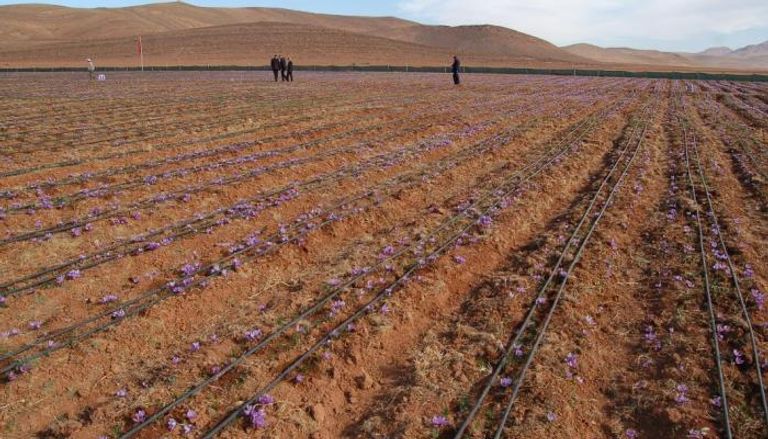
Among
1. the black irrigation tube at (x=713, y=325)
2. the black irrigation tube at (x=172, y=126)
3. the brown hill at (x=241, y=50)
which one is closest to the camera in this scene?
the black irrigation tube at (x=713, y=325)

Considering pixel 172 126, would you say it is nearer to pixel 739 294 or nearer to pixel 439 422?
pixel 439 422

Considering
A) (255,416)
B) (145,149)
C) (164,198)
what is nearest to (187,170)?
(164,198)

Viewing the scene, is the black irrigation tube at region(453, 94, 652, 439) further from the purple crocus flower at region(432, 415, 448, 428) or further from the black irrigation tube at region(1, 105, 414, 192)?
the black irrigation tube at region(1, 105, 414, 192)

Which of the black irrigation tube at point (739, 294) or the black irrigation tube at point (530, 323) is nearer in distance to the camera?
the black irrigation tube at point (530, 323)

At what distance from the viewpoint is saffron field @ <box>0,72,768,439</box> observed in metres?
5.34

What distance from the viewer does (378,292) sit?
764 centimetres

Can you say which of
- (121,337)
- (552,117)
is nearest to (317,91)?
(552,117)

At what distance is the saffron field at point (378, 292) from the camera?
17.5 feet

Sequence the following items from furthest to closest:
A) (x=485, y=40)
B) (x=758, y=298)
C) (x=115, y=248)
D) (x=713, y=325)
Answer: (x=485, y=40) < (x=115, y=248) < (x=758, y=298) < (x=713, y=325)

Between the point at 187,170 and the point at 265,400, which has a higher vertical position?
the point at 187,170

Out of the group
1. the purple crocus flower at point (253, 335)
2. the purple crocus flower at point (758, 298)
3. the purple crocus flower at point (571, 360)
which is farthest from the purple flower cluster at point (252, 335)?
the purple crocus flower at point (758, 298)

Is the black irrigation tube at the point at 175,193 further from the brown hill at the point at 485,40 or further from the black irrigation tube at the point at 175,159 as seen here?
the brown hill at the point at 485,40

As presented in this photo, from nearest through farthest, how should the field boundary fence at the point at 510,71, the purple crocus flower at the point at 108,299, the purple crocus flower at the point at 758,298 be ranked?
the purple crocus flower at the point at 758,298 → the purple crocus flower at the point at 108,299 → the field boundary fence at the point at 510,71

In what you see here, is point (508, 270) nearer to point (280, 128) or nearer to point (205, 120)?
point (280, 128)
